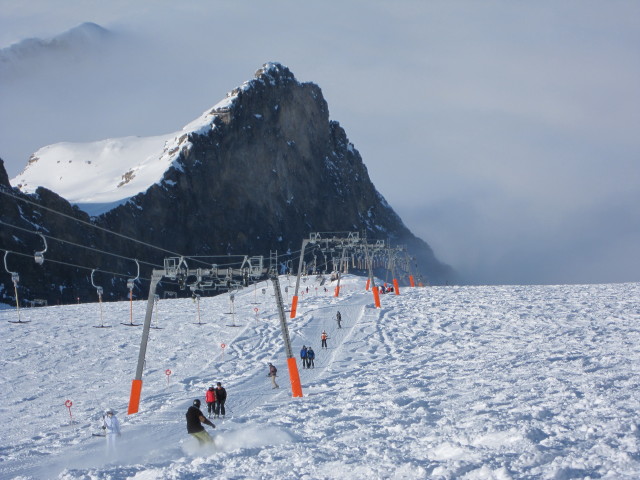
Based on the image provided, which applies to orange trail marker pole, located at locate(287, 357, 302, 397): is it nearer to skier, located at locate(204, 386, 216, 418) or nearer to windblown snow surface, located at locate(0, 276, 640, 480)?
windblown snow surface, located at locate(0, 276, 640, 480)

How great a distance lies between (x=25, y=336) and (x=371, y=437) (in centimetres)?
3791

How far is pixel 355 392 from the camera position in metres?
25.3

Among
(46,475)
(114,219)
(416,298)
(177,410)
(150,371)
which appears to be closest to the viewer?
(46,475)

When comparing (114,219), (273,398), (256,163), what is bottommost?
(273,398)

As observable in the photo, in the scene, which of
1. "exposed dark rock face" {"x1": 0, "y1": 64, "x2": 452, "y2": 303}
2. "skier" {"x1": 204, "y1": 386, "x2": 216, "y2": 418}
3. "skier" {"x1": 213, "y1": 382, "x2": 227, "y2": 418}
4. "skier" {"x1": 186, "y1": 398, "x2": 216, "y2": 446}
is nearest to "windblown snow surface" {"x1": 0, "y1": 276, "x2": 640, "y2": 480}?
"skier" {"x1": 186, "y1": 398, "x2": 216, "y2": 446}

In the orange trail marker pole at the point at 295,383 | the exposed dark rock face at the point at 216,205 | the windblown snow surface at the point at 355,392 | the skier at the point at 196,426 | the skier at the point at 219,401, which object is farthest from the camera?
the exposed dark rock face at the point at 216,205

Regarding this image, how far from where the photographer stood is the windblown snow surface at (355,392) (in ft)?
50.5

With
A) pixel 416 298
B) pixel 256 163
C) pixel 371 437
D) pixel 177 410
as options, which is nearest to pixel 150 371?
pixel 177 410

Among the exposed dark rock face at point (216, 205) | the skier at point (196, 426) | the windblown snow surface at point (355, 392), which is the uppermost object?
the exposed dark rock face at point (216, 205)

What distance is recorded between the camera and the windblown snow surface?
1539 cm

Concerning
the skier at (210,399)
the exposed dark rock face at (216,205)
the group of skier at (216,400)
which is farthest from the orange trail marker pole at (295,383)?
the exposed dark rock face at (216,205)

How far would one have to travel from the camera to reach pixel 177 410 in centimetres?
2594

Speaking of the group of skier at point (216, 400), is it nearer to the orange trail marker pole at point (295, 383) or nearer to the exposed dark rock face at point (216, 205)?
the orange trail marker pole at point (295, 383)

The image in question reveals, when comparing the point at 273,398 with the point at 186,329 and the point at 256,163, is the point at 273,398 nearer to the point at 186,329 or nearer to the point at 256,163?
the point at 186,329
